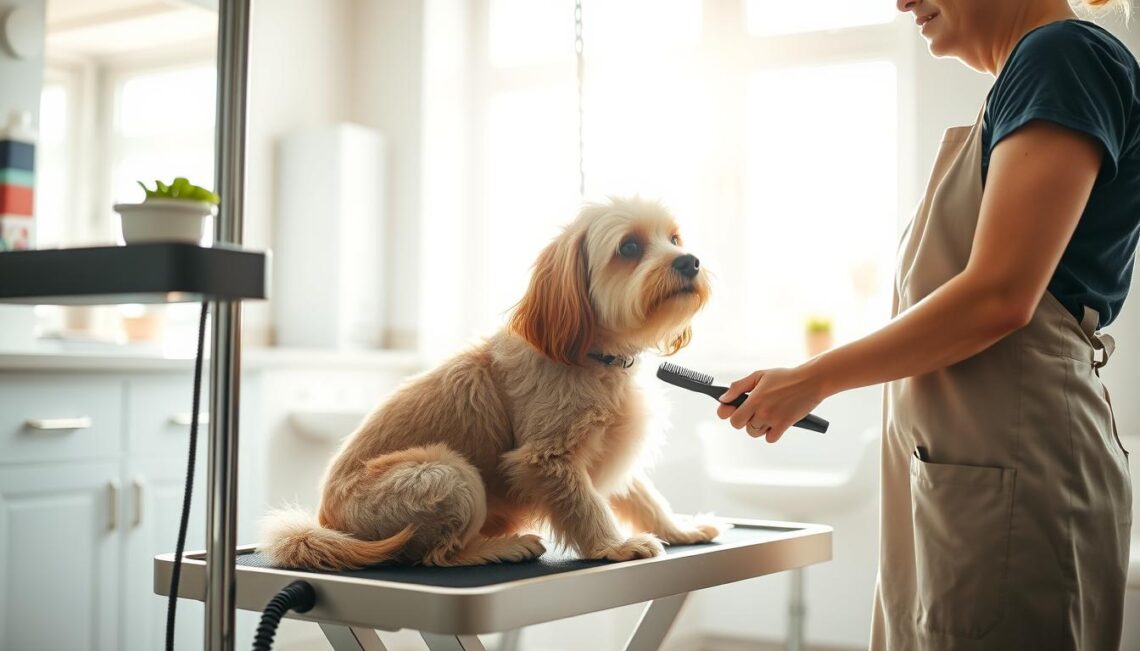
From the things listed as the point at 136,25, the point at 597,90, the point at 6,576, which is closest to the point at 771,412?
the point at 6,576

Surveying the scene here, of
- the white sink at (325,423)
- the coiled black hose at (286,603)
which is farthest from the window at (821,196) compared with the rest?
the coiled black hose at (286,603)

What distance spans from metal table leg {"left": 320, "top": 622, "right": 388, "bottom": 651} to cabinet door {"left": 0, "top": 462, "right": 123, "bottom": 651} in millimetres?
1722

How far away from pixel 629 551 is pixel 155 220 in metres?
0.70

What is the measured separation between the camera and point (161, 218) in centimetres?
85

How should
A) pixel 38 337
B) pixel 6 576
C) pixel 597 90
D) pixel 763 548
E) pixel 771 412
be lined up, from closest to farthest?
pixel 771 412, pixel 763 548, pixel 6 576, pixel 38 337, pixel 597 90

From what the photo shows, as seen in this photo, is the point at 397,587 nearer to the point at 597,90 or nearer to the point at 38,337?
the point at 38,337

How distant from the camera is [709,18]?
175 inches

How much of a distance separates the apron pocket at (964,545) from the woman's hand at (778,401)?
16 centimetres

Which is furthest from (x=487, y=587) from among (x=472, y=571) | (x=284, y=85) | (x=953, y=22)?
(x=284, y=85)

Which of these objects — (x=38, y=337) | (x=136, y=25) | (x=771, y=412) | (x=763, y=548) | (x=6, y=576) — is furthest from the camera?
(x=136, y=25)

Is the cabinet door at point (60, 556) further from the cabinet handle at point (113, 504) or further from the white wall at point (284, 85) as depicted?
the white wall at point (284, 85)

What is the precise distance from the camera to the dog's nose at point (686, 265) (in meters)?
1.52

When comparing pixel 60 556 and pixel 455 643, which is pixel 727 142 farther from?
pixel 455 643

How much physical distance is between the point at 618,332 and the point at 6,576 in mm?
1996
